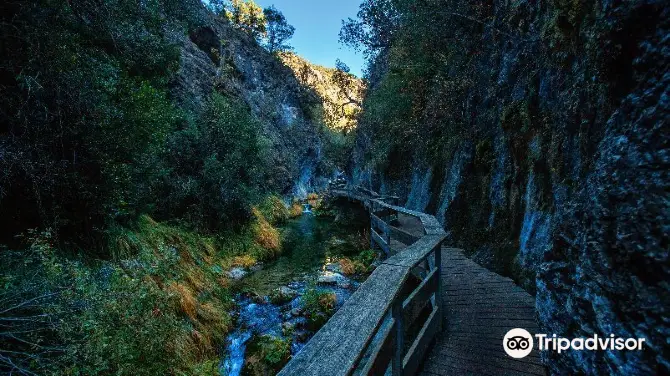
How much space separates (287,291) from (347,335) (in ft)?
27.6

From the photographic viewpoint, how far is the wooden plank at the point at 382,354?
6.94 feet

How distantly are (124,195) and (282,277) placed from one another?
5953mm

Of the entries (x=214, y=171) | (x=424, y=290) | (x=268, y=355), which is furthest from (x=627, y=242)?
(x=214, y=171)

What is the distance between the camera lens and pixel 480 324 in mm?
4531

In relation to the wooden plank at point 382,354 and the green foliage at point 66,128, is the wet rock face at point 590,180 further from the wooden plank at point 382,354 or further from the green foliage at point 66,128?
the green foliage at point 66,128

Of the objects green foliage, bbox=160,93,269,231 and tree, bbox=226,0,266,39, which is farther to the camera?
→ tree, bbox=226,0,266,39

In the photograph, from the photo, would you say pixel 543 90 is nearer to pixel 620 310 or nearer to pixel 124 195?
pixel 620 310

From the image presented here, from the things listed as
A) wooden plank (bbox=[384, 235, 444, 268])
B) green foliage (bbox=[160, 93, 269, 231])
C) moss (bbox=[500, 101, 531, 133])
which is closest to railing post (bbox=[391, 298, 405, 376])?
wooden plank (bbox=[384, 235, 444, 268])

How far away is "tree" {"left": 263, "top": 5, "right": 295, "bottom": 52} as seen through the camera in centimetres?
4331

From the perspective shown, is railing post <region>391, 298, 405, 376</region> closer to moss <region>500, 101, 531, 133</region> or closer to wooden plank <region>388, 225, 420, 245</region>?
wooden plank <region>388, 225, 420, 245</region>

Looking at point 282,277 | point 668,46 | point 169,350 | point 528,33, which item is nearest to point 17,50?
point 169,350

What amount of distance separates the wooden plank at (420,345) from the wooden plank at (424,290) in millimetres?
309

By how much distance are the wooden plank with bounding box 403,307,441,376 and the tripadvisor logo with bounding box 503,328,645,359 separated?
86 centimetres

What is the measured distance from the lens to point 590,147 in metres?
3.66
